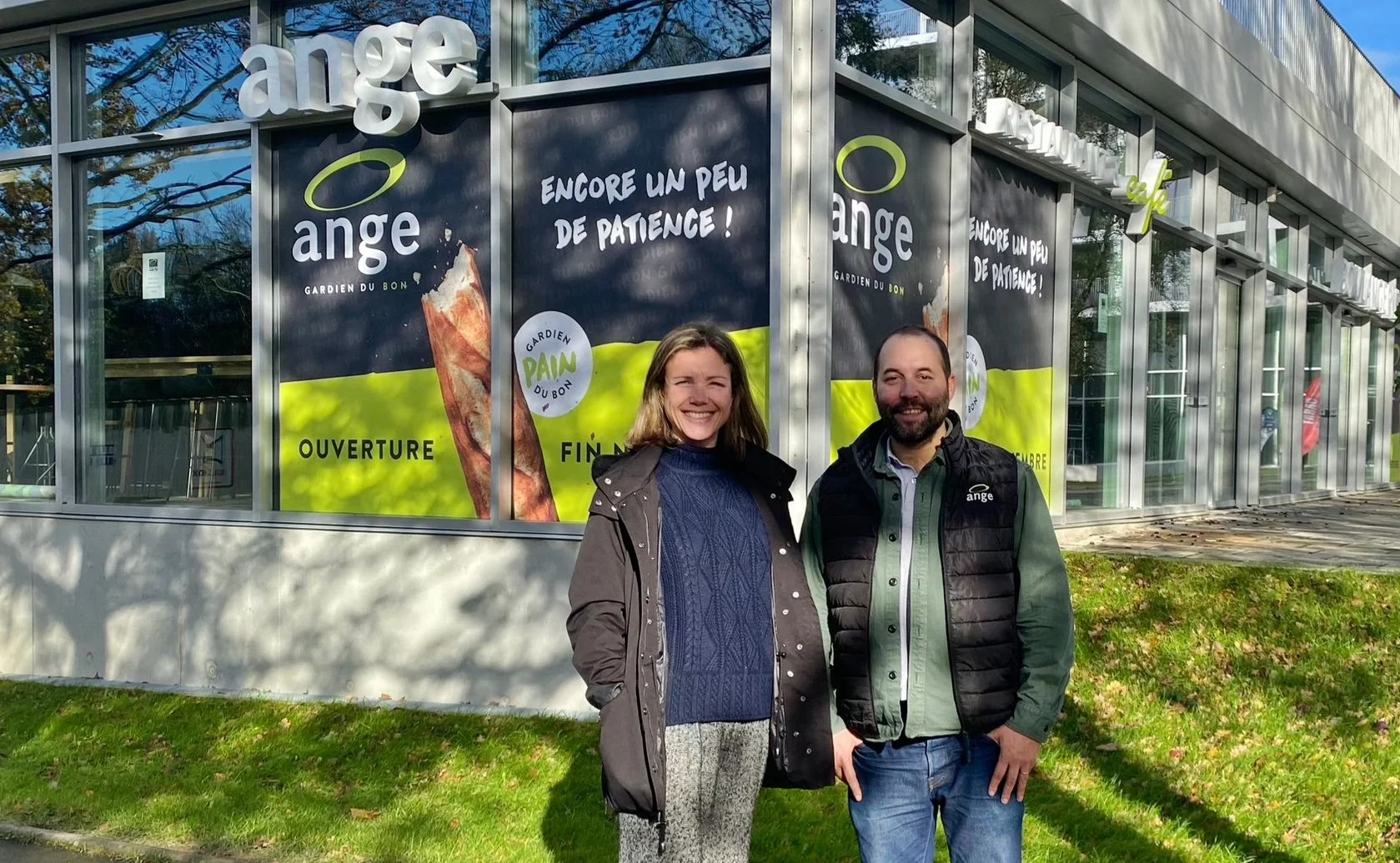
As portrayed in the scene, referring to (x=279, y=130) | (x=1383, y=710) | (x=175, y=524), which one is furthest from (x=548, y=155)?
(x=1383, y=710)

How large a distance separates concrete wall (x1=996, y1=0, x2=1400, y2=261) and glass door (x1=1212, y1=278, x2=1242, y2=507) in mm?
1513

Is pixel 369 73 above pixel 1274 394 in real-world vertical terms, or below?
above

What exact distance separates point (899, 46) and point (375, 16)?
10.6 ft

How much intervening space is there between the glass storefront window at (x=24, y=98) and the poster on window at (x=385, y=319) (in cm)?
233

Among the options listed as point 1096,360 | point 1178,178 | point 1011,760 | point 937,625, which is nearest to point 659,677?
point 937,625

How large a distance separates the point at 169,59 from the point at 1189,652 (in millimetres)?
7514

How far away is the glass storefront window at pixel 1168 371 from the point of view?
41.0 feet

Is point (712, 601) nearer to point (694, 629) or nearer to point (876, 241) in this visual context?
point (694, 629)

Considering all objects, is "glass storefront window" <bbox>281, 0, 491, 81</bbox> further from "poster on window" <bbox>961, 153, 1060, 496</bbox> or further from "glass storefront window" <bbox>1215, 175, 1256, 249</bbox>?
"glass storefront window" <bbox>1215, 175, 1256, 249</bbox>


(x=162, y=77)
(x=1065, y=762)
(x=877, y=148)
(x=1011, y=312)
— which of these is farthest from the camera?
(x=1011, y=312)

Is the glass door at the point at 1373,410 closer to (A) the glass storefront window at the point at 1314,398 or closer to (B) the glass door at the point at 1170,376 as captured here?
(A) the glass storefront window at the point at 1314,398

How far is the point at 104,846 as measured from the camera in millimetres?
5344

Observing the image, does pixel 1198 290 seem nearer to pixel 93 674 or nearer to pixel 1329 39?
pixel 1329 39

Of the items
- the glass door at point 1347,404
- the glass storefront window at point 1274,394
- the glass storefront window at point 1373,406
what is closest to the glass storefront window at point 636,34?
the glass storefront window at point 1274,394
